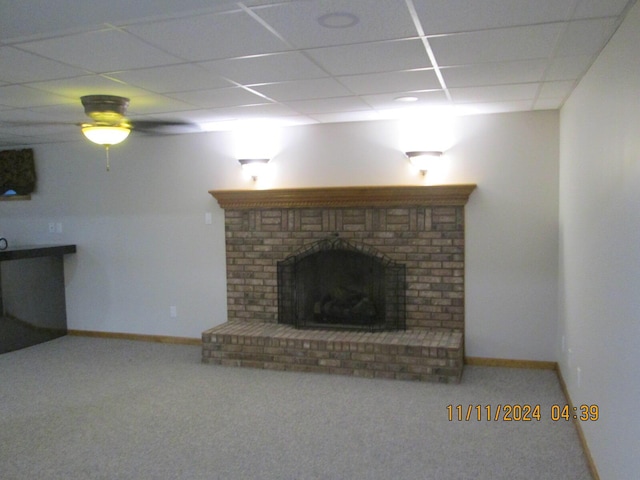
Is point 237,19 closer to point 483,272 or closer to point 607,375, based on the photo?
point 607,375

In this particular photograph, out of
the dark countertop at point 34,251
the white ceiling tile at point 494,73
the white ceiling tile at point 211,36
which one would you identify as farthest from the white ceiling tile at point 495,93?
the dark countertop at point 34,251

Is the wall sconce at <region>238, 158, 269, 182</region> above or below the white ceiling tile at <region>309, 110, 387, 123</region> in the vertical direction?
below

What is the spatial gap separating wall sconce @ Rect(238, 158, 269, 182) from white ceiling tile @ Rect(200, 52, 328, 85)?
5.28 ft

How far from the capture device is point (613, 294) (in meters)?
2.19

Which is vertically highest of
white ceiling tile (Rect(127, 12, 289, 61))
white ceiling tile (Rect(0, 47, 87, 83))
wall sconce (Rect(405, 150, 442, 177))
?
white ceiling tile (Rect(0, 47, 87, 83))

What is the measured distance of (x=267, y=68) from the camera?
2740 mm

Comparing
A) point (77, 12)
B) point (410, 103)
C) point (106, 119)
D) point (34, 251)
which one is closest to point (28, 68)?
point (106, 119)

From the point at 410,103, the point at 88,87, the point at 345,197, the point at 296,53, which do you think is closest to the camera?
the point at 296,53

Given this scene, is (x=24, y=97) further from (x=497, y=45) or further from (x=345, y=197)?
(x=497, y=45)

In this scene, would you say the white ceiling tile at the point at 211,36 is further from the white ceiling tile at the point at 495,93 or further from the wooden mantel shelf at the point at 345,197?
the wooden mantel shelf at the point at 345,197

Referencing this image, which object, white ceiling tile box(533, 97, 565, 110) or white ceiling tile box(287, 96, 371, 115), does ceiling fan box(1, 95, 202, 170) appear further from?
white ceiling tile box(533, 97, 565, 110)

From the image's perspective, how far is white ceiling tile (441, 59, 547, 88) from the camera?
2.77 metres

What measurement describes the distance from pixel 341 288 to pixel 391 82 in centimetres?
211

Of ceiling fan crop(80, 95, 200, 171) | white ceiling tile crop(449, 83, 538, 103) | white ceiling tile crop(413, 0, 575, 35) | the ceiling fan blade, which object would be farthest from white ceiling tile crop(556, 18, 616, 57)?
the ceiling fan blade
